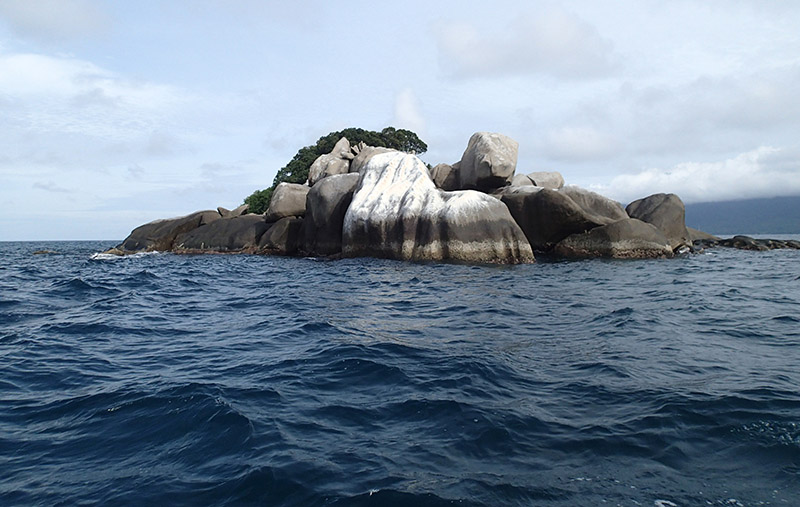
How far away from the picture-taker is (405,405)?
180 inches

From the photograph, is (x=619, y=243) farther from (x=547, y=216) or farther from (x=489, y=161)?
(x=489, y=161)

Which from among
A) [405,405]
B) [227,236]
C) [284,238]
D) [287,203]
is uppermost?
[287,203]

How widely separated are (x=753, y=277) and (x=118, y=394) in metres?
16.4

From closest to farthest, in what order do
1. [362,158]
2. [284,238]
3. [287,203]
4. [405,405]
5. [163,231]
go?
[405,405], [284,238], [287,203], [163,231], [362,158]

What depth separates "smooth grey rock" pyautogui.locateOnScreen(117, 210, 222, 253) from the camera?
29.6 m

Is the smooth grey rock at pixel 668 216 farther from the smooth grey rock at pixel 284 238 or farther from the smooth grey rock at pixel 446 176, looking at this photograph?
the smooth grey rock at pixel 284 238

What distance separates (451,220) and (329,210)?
6773 millimetres

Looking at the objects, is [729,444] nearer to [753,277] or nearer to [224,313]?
[224,313]

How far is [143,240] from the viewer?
2984cm

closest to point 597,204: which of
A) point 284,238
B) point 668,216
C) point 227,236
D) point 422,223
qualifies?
point 668,216

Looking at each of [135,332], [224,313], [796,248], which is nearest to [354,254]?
[224,313]

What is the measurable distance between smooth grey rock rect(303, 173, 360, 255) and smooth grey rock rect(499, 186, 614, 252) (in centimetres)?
700

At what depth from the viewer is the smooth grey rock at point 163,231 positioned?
29562 millimetres

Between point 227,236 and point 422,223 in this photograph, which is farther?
point 227,236
